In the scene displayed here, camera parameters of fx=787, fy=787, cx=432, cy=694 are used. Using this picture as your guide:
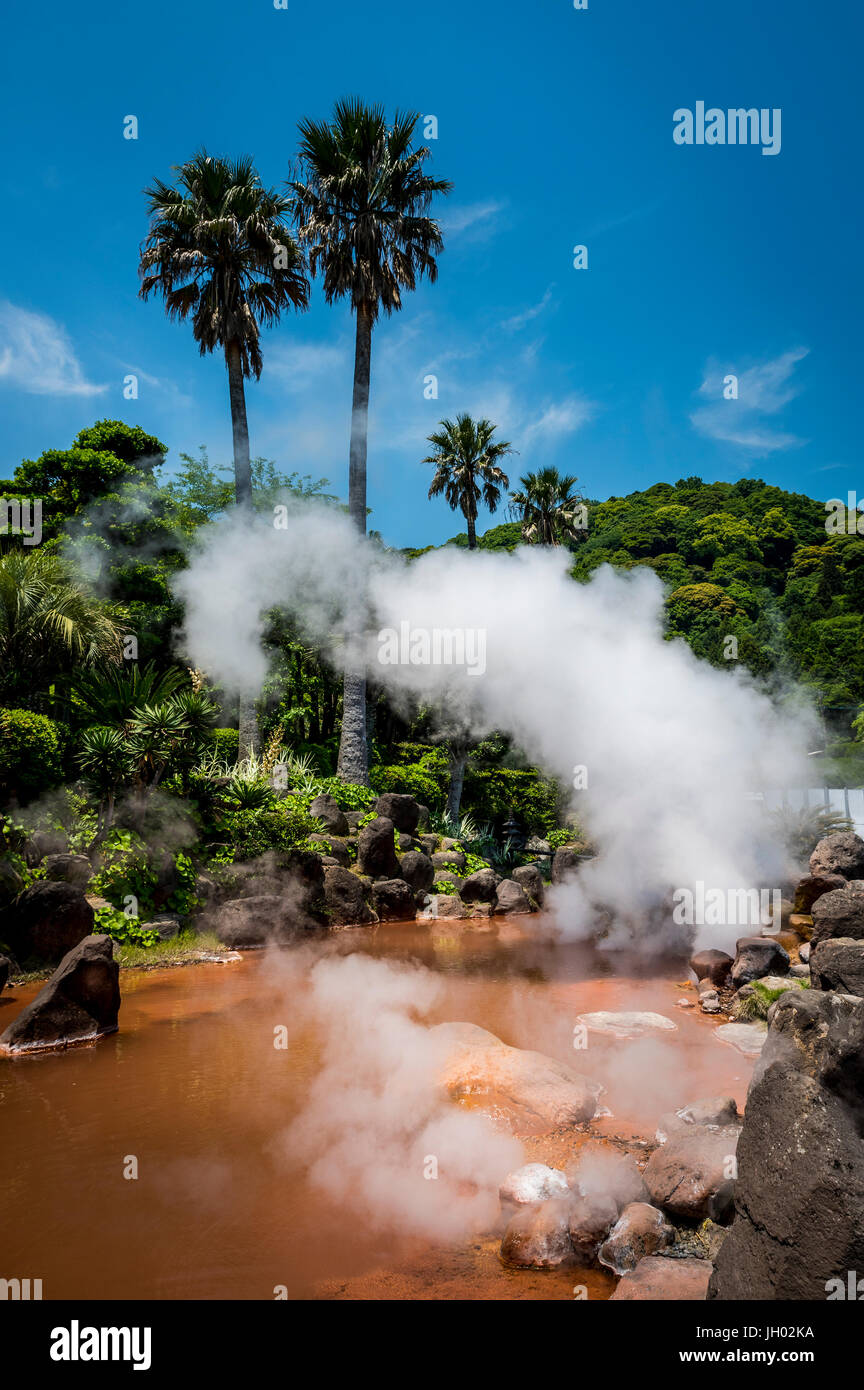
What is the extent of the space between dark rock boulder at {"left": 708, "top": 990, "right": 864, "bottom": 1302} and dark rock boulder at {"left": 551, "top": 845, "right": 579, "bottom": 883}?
48.2ft

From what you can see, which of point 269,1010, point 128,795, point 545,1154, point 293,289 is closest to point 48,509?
point 293,289

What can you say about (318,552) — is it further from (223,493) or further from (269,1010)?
(269,1010)

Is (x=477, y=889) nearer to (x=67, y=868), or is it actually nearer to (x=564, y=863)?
(x=564, y=863)

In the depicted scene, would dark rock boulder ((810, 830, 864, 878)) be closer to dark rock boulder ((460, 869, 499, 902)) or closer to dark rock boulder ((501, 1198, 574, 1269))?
dark rock boulder ((460, 869, 499, 902))

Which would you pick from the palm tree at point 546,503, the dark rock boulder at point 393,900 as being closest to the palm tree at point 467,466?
the palm tree at point 546,503

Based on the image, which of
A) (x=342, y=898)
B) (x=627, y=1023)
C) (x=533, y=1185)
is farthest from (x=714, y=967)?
(x=342, y=898)

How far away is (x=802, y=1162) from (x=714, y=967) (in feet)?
27.0

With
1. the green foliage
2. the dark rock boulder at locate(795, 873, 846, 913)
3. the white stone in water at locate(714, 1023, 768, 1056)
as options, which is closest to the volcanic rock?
the white stone in water at locate(714, 1023, 768, 1056)

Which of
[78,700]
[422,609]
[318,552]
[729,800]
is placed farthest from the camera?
[318,552]

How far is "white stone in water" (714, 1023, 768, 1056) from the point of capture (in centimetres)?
831

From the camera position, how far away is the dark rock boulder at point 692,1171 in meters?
4.85

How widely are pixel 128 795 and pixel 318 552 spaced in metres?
9.99
